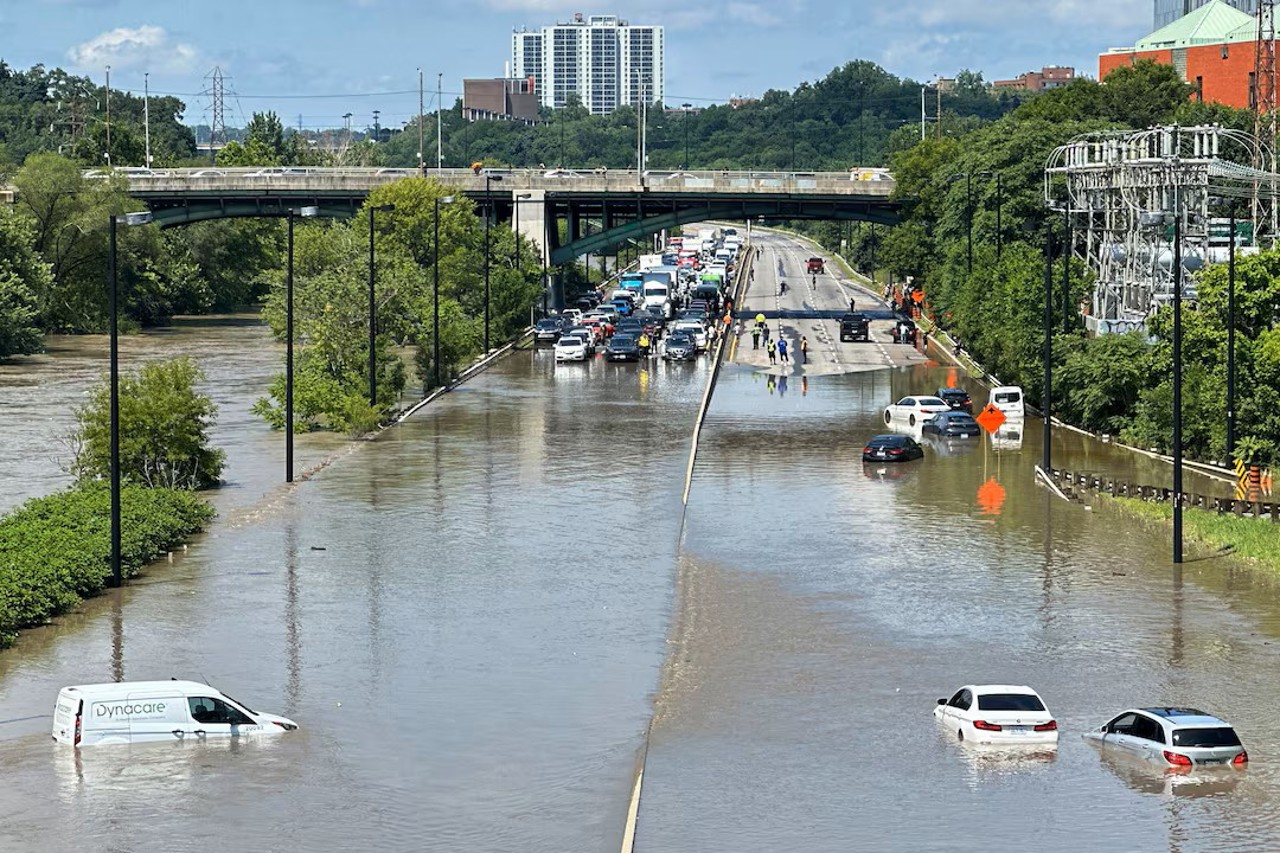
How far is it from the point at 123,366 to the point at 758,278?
76037 mm

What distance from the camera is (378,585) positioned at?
42.8m

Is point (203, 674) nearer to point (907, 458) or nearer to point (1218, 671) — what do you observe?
point (1218, 671)

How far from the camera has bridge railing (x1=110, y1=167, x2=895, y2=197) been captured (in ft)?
412

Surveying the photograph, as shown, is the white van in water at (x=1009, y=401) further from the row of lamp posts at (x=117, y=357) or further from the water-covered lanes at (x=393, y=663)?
the row of lamp posts at (x=117, y=357)

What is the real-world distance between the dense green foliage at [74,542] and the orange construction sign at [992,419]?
27360 millimetres

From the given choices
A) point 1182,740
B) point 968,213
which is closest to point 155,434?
point 1182,740

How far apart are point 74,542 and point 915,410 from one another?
34096 millimetres

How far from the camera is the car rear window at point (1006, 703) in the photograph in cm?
3036

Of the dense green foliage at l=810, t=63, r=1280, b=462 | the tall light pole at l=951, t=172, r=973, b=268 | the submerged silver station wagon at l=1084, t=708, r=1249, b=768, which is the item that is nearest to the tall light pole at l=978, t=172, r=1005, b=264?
the dense green foliage at l=810, t=63, r=1280, b=462

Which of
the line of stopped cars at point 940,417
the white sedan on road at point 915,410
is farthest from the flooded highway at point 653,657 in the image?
the white sedan on road at point 915,410

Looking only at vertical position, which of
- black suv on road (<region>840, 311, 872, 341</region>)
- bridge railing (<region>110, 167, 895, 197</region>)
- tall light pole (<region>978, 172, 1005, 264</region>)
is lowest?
black suv on road (<region>840, 311, 872, 341</region>)

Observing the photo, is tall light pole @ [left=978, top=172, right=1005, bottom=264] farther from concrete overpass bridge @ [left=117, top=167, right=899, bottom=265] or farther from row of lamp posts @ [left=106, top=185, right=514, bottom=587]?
row of lamp posts @ [left=106, top=185, right=514, bottom=587]

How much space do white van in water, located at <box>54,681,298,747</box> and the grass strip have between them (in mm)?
24872

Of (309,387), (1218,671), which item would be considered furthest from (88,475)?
(1218,671)
